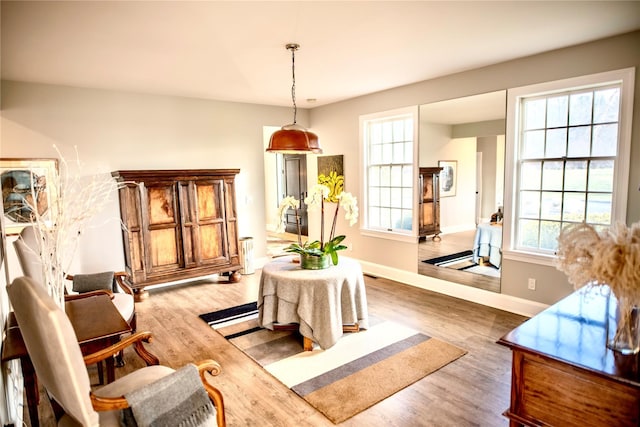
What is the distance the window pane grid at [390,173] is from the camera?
5.08m

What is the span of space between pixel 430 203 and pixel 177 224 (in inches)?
128

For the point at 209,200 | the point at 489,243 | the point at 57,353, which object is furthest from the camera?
the point at 209,200

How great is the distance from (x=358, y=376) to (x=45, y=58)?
387 centimetres

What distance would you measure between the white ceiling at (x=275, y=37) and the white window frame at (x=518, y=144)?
35cm

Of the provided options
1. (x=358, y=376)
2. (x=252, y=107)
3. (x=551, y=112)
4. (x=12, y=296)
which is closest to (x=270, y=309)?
(x=358, y=376)

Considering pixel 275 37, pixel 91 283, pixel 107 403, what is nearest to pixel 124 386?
pixel 107 403

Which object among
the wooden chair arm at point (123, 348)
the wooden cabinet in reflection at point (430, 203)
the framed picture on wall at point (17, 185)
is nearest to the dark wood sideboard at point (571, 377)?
the wooden chair arm at point (123, 348)

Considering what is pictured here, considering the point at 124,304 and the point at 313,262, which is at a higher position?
the point at 313,262

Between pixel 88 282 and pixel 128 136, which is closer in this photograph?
pixel 88 282

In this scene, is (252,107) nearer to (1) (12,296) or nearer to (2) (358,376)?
(2) (358,376)

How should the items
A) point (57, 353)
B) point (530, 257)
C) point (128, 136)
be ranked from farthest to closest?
1. point (128, 136)
2. point (530, 257)
3. point (57, 353)

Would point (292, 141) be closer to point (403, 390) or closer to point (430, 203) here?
point (403, 390)

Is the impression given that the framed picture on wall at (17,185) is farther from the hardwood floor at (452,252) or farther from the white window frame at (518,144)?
the white window frame at (518,144)

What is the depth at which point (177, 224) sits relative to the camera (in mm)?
4801
